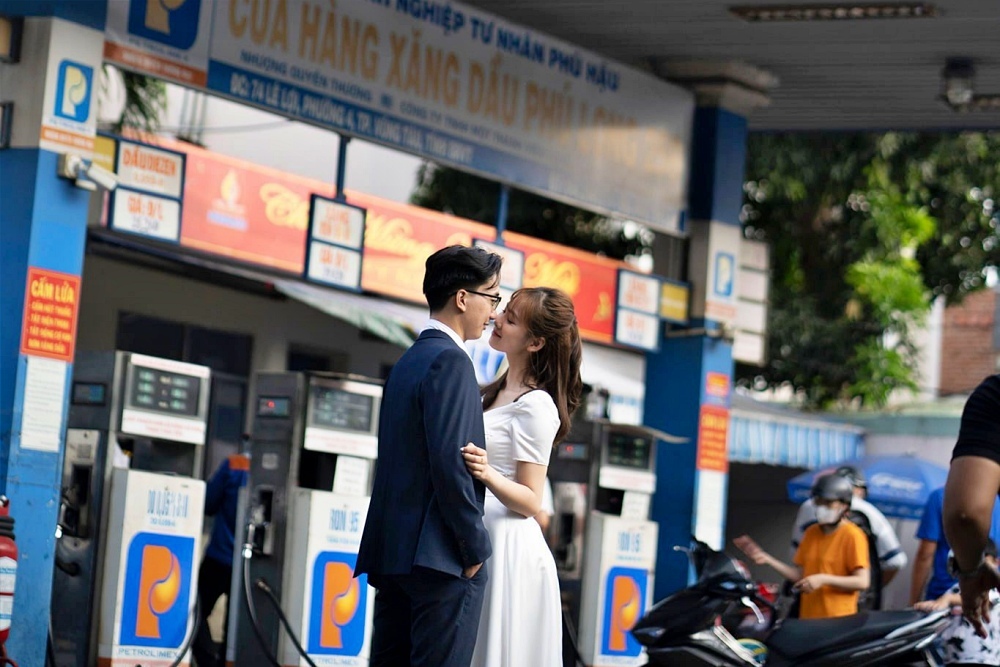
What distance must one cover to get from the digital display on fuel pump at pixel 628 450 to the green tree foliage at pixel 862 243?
31.0 feet

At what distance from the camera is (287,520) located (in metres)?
8.98

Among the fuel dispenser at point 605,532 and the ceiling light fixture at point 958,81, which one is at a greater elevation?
the ceiling light fixture at point 958,81

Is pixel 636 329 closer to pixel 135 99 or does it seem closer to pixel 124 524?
pixel 135 99

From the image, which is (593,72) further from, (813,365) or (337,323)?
(813,365)

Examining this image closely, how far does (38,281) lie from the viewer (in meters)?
8.13

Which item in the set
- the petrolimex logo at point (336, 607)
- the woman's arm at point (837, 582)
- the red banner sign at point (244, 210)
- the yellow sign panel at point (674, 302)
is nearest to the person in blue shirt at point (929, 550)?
the woman's arm at point (837, 582)

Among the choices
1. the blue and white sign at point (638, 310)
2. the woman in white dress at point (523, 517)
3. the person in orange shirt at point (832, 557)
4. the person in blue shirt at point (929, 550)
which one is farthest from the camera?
the blue and white sign at point (638, 310)

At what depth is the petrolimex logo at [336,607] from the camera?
898 centimetres

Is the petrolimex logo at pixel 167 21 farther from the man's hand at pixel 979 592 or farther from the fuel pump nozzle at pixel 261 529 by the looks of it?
the man's hand at pixel 979 592

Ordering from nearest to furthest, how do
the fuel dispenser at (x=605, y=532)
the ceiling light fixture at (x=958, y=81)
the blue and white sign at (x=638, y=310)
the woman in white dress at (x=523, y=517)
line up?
1. the woman in white dress at (x=523, y=517)
2. the fuel dispenser at (x=605, y=532)
3. the ceiling light fixture at (x=958, y=81)
4. the blue and white sign at (x=638, y=310)

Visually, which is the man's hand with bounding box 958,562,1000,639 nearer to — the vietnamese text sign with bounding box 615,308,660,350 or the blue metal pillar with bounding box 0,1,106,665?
the blue metal pillar with bounding box 0,1,106,665

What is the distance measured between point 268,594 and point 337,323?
27.2 feet

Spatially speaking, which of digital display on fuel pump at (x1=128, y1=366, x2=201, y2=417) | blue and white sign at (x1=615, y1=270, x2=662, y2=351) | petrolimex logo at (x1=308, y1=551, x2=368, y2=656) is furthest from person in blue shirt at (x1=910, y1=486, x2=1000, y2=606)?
digital display on fuel pump at (x1=128, y1=366, x2=201, y2=417)

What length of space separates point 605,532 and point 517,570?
235 inches
